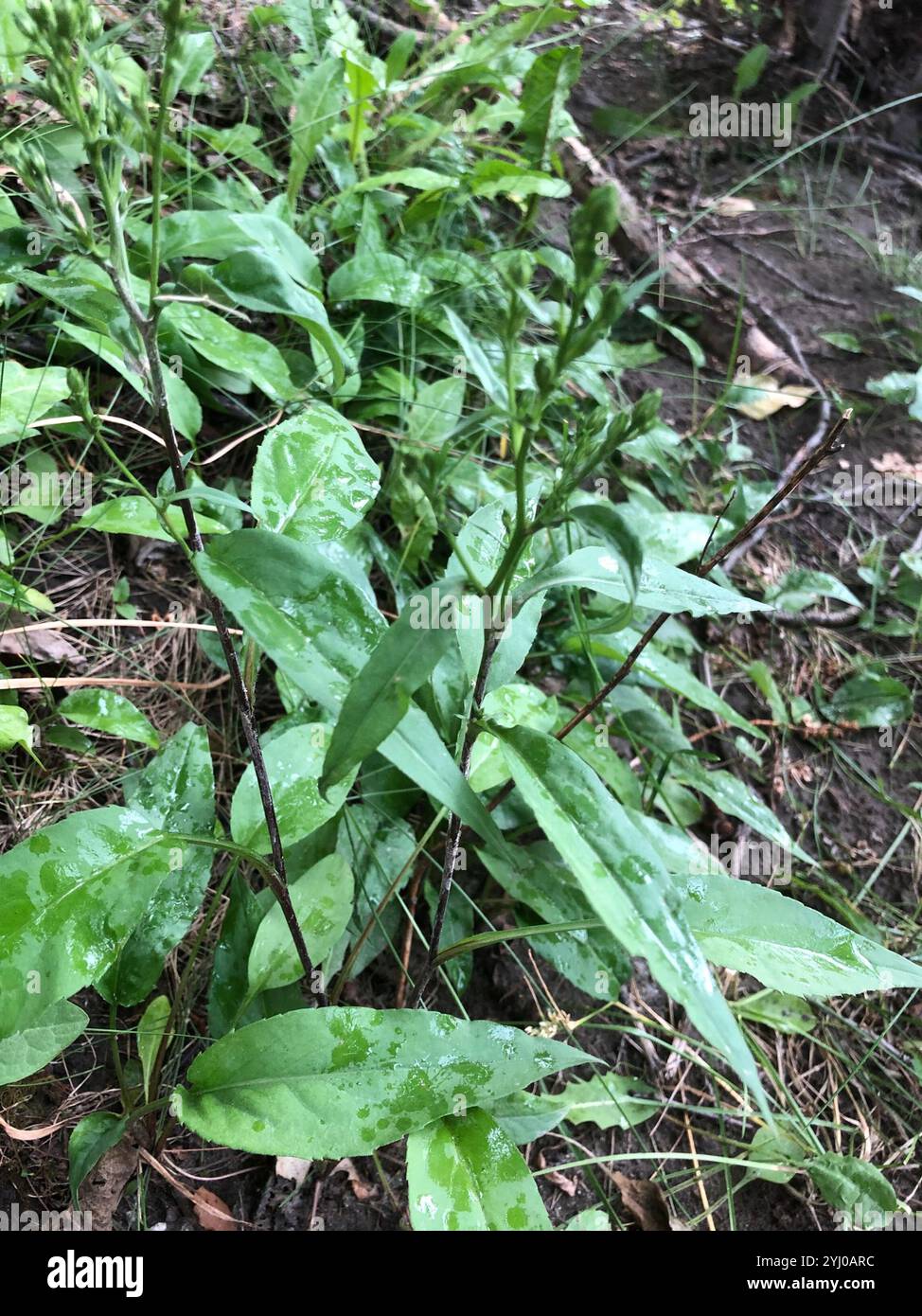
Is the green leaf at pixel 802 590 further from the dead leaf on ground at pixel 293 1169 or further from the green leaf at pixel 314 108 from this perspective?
the dead leaf on ground at pixel 293 1169

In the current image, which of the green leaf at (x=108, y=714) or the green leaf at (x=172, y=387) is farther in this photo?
the green leaf at (x=172, y=387)

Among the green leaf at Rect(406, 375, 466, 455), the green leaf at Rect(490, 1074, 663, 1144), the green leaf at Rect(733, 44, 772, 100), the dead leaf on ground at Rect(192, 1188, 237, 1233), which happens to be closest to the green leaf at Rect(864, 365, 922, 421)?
the green leaf at Rect(733, 44, 772, 100)

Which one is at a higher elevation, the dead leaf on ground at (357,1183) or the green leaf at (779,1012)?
the dead leaf on ground at (357,1183)

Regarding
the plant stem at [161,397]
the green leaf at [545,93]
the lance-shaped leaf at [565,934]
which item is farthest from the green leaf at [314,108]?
the lance-shaped leaf at [565,934]

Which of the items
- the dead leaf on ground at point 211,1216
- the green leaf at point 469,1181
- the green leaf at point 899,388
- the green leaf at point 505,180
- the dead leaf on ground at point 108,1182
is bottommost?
the dead leaf on ground at point 211,1216

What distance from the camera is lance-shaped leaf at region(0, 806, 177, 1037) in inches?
38.0

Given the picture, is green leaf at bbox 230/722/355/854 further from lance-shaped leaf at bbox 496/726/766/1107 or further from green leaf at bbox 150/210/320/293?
green leaf at bbox 150/210/320/293

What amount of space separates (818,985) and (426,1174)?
0.56 m

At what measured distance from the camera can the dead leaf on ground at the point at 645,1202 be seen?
145cm

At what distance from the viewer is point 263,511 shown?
1150 mm

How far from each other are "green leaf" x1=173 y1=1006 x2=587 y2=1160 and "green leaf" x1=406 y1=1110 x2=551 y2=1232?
82 millimetres

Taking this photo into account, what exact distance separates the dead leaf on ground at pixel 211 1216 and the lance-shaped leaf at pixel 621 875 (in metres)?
0.90
